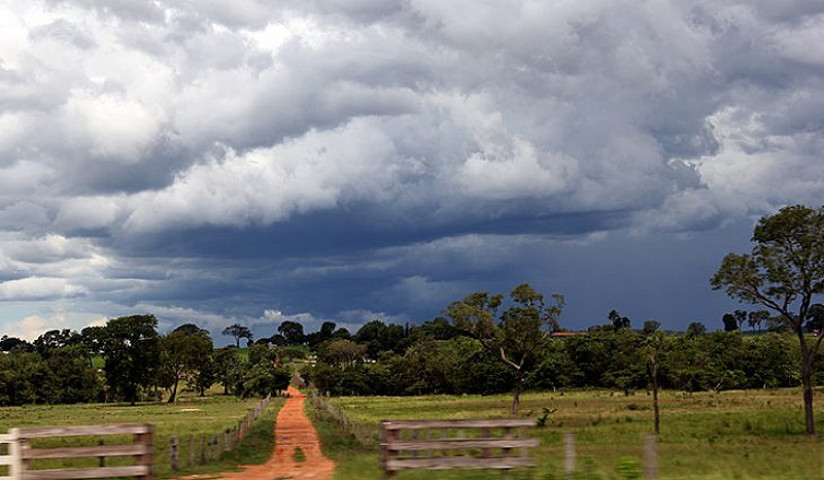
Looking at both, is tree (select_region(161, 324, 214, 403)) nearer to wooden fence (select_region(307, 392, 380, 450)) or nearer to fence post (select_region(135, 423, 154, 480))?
wooden fence (select_region(307, 392, 380, 450))

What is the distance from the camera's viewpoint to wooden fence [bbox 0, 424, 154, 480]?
16.8m

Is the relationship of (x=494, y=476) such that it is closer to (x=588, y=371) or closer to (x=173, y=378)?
(x=588, y=371)

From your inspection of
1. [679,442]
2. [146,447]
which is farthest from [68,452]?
[679,442]

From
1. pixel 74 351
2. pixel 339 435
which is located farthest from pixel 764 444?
pixel 74 351

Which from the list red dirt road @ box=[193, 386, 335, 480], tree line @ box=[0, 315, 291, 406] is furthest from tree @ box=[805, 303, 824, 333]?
tree line @ box=[0, 315, 291, 406]

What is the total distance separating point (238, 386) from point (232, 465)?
11142cm

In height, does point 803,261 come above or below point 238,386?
above

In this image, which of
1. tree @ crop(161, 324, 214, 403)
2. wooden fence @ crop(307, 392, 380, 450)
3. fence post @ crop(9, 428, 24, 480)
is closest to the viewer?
fence post @ crop(9, 428, 24, 480)

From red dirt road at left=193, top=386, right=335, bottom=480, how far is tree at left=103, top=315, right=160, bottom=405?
225 feet

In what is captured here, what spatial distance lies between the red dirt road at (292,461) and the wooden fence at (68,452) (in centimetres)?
623

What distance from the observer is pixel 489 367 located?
12812 cm

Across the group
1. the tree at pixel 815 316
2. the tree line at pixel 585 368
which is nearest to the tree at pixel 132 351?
the tree line at pixel 585 368

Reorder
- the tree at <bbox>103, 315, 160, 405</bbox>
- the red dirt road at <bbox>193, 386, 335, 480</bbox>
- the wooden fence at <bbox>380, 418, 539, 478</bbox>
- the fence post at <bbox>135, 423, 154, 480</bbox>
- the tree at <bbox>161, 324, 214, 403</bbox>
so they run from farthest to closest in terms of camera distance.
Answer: the tree at <bbox>161, 324, 214, 403</bbox> → the tree at <bbox>103, 315, 160, 405</bbox> → the red dirt road at <bbox>193, 386, 335, 480</bbox> → the wooden fence at <bbox>380, 418, 539, 478</bbox> → the fence post at <bbox>135, 423, 154, 480</bbox>

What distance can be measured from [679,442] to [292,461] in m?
21.5
